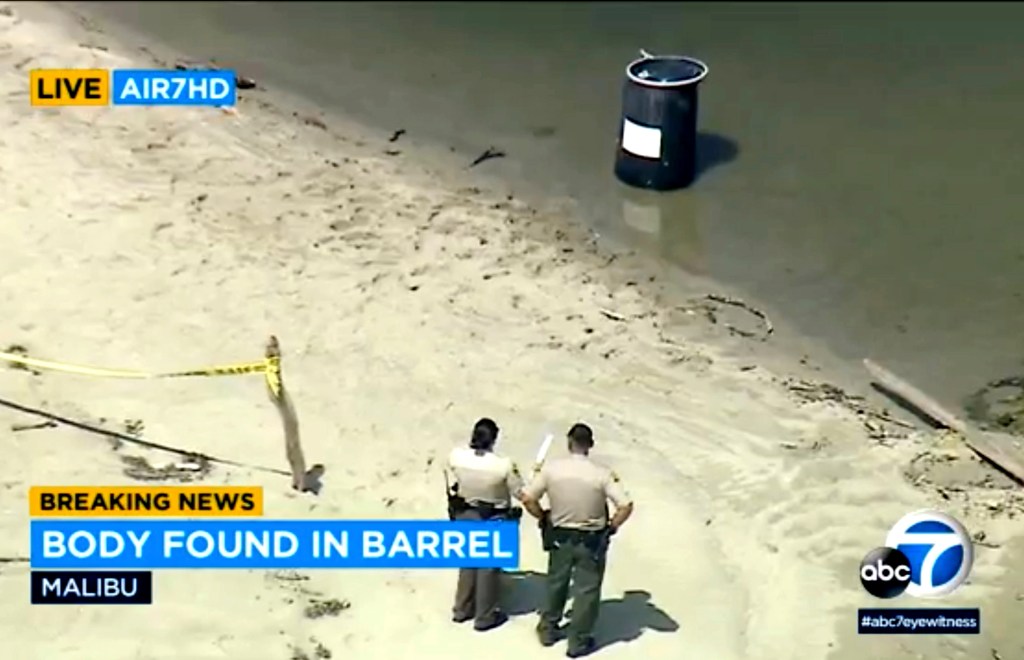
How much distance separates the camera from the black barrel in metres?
13.1

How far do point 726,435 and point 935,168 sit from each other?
4.85 meters

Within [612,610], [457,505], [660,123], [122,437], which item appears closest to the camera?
[457,505]

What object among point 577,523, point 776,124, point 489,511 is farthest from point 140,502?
point 776,124

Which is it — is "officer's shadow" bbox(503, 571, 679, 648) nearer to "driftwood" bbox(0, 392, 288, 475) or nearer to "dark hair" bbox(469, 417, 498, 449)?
"dark hair" bbox(469, 417, 498, 449)

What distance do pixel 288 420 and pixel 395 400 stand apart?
52.3 inches

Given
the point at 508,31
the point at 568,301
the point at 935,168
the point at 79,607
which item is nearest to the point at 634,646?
the point at 79,607

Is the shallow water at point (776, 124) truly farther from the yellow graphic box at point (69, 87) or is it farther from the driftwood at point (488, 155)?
the yellow graphic box at point (69, 87)

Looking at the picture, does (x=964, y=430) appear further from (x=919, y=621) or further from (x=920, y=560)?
(x=919, y=621)

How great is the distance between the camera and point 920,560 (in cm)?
902

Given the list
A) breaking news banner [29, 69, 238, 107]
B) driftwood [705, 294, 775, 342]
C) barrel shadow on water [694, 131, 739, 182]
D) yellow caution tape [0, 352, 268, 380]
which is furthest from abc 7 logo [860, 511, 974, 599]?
breaking news banner [29, 69, 238, 107]

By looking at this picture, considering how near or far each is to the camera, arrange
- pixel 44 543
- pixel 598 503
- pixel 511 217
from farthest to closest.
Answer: pixel 511 217 → pixel 44 543 → pixel 598 503

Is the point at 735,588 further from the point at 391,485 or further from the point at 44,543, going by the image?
the point at 44,543

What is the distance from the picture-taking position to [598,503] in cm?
793

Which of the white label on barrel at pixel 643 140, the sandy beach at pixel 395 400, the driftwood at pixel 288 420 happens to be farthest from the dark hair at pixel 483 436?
the white label on barrel at pixel 643 140
